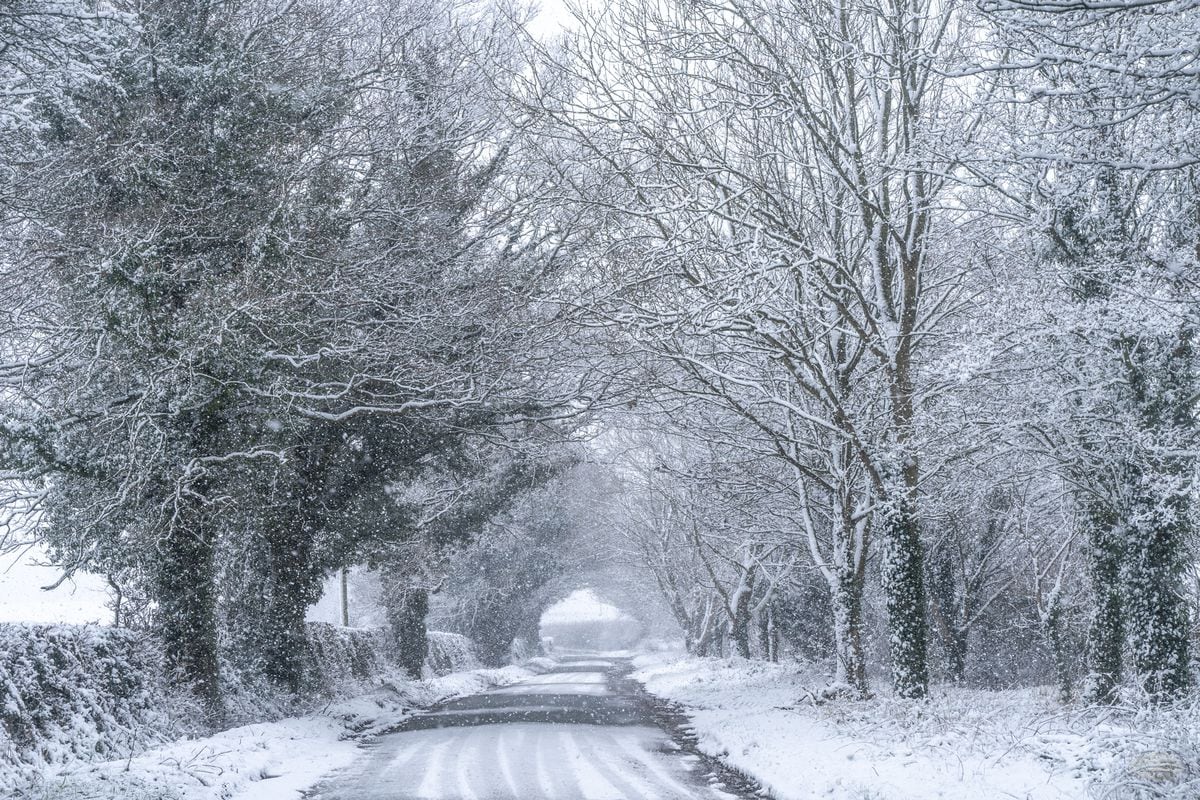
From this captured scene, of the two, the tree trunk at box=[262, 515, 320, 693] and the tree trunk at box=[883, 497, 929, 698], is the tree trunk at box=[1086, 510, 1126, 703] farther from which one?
the tree trunk at box=[262, 515, 320, 693]

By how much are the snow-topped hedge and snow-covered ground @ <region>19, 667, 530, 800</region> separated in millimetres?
618

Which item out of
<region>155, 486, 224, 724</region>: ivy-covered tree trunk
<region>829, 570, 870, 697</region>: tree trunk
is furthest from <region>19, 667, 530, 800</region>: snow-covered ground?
<region>829, 570, 870, 697</region>: tree trunk

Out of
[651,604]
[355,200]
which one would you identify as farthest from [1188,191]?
[651,604]

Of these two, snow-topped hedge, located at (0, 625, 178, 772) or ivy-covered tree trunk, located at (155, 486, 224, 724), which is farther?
ivy-covered tree trunk, located at (155, 486, 224, 724)

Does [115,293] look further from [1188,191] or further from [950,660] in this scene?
[950,660]

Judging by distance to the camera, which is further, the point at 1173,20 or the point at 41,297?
the point at 41,297

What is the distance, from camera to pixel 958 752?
9734mm

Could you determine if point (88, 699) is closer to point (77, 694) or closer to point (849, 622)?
point (77, 694)

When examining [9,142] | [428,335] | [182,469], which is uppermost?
[9,142]

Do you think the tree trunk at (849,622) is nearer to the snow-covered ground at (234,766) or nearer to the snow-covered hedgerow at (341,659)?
the snow-covered ground at (234,766)

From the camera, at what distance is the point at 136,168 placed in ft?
43.2

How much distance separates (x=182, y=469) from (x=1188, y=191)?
1496cm

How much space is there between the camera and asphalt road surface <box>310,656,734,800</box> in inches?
398

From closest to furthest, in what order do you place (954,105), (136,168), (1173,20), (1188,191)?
(1173,20), (1188,191), (136,168), (954,105)
